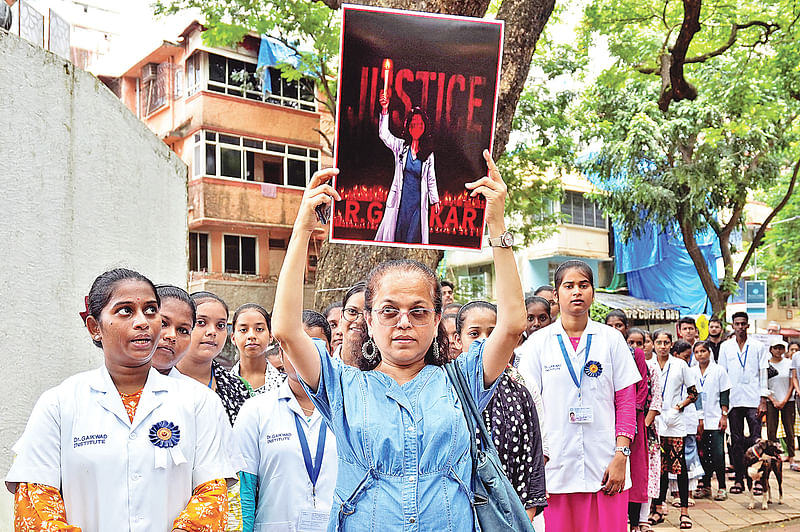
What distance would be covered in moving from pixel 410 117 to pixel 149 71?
65.6ft

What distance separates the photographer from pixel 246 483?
3.41 m

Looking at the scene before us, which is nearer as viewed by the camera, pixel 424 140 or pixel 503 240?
pixel 503 240

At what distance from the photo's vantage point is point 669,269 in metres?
26.8

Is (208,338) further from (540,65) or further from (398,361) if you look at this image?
(540,65)

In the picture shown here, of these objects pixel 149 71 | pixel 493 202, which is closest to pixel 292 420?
pixel 493 202

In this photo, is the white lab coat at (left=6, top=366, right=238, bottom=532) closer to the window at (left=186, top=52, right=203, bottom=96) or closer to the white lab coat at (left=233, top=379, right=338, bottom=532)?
the white lab coat at (left=233, top=379, right=338, bottom=532)

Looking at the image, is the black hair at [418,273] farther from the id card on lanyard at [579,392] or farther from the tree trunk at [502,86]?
the tree trunk at [502,86]

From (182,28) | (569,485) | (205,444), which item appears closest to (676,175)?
(182,28)

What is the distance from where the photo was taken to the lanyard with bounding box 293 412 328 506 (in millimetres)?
3430

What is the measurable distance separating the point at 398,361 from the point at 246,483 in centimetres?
105

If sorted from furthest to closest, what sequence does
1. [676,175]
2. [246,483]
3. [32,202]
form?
[676,175]
[32,202]
[246,483]

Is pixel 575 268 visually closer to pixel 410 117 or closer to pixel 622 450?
pixel 622 450

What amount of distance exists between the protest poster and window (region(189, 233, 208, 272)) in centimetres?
1717

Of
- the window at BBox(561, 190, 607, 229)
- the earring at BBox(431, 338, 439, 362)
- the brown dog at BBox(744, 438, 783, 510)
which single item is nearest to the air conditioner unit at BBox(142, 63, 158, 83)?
the window at BBox(561, 190, 607, 229)
